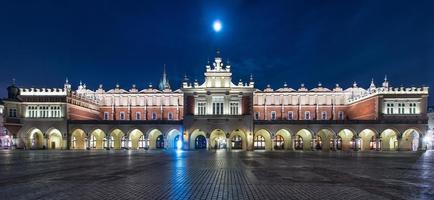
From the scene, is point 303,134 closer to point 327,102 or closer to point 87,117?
point 327,102

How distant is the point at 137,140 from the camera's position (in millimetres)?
79938

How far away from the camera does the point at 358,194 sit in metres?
15.4

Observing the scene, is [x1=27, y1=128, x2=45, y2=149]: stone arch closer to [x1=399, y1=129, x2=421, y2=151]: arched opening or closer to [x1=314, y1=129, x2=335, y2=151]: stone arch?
[x1=314, y1=129, x2=335, y2=151]: stone arch

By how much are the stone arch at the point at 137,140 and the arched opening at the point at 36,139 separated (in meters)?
16.4

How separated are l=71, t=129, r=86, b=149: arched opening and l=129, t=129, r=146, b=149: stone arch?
9072mm

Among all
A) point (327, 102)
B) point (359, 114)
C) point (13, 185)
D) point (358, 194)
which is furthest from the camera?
point (327, 102)

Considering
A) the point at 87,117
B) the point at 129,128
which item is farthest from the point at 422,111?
the point at 87,117

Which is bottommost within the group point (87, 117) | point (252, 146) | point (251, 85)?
point (252, 146)

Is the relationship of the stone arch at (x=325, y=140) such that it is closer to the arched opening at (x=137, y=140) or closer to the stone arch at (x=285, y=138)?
the stone arch at (x=285, y=138)

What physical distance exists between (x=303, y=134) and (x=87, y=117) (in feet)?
146

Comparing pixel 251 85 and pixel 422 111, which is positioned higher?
pixel 251 85

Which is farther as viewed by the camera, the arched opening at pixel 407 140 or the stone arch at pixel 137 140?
the stone arch at pixel 137 140

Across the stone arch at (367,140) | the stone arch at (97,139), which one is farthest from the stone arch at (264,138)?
the stone arch at (97,139)

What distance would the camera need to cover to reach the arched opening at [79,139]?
78.3 m
